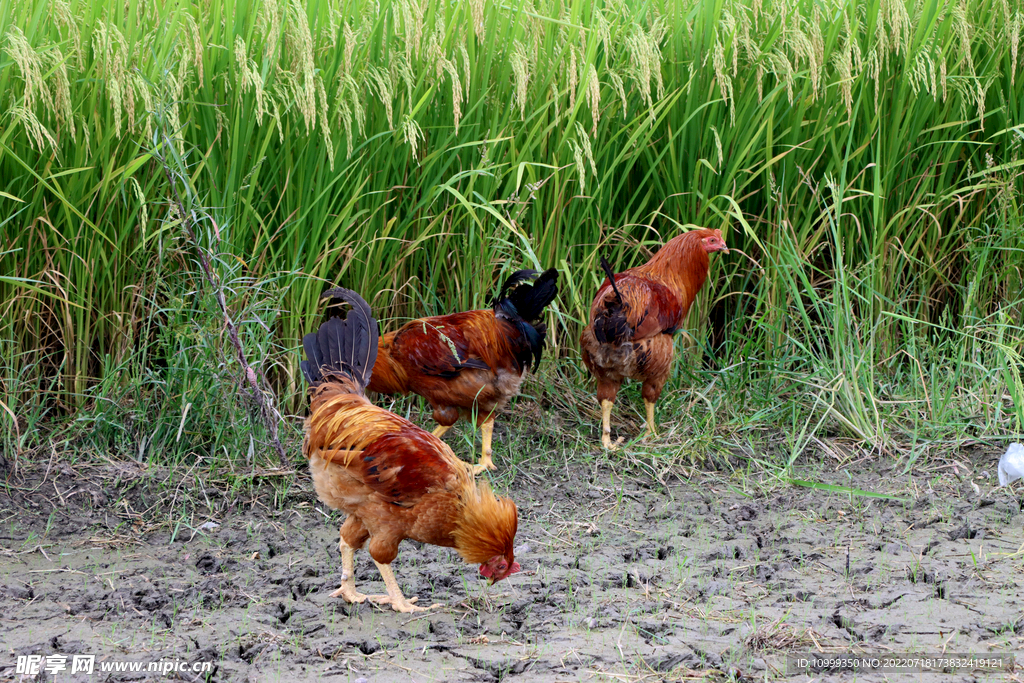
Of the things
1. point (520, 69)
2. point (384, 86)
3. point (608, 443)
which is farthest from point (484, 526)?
point (520, 69)

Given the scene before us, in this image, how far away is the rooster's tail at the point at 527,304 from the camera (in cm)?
389

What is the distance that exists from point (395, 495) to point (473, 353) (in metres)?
1.11

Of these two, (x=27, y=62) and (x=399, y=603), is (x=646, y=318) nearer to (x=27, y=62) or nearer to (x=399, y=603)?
(x=399, y=603)

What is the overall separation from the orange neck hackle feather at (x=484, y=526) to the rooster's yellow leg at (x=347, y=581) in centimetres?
41

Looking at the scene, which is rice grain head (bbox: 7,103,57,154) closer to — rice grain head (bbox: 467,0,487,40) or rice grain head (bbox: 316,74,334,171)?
rice grain head (bbox: 316,74,334,171)

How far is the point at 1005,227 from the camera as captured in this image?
4.60 meters

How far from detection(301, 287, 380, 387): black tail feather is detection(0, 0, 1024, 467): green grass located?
422mm

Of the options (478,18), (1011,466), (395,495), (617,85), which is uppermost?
(478,18)

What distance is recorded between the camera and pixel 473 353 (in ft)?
13.0

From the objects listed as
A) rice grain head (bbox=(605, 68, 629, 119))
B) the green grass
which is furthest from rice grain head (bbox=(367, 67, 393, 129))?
rice grain head (bbox=(605, 68, 629, 119))

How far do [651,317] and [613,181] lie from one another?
2.76 ft

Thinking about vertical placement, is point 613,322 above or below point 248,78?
below

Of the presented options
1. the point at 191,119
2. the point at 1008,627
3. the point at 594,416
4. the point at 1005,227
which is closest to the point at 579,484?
the point at 594,416

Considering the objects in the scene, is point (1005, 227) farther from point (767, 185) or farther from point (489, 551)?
point (489, 551)
